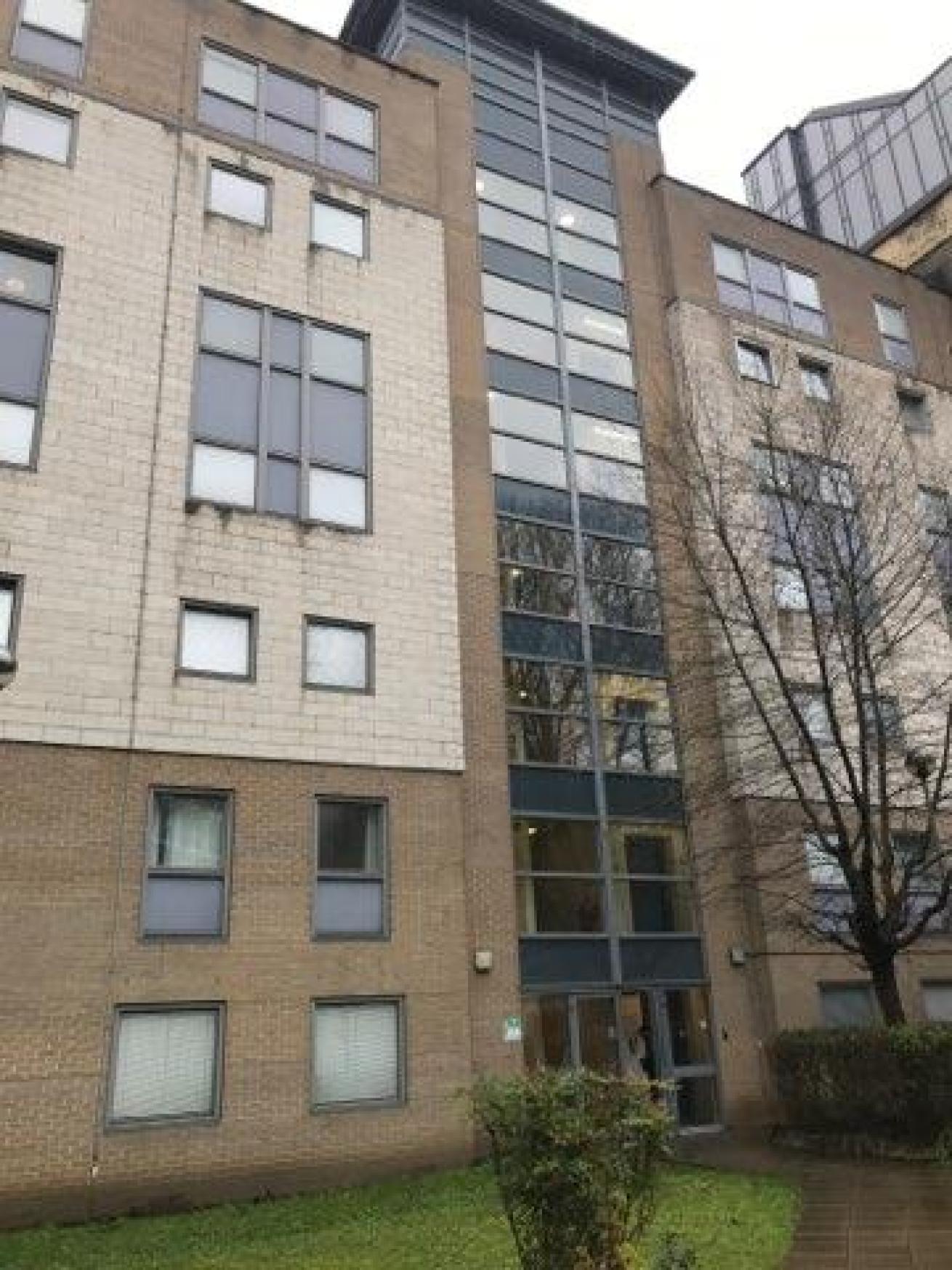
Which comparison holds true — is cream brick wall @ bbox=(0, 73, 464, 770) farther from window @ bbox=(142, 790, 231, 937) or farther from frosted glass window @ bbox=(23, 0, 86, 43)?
frosted glass window @ bbox=(23, 0, 86, 43)

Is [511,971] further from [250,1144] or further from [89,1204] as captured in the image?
[89,1204]

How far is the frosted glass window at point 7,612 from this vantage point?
46.4 feet

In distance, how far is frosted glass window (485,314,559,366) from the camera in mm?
21453

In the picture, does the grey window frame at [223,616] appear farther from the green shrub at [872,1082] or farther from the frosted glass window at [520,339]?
the green shrub at [872,1082]

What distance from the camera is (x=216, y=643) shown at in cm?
1563

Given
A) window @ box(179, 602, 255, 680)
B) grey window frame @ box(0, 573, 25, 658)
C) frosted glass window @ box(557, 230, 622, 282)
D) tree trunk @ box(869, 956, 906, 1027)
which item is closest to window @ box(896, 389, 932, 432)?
frosted glass window @ box(557, 230, 622, 282)

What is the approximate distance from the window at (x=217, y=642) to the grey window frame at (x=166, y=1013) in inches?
181

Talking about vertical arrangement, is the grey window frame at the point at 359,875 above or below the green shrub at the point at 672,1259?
above

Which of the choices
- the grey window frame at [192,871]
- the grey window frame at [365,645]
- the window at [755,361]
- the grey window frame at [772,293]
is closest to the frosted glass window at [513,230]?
the grey window frame at [772,293]

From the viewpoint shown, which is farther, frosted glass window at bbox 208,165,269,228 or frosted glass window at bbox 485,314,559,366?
frosted glass window at bbox 485,314,559,366

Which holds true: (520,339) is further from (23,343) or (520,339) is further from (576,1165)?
(576,1165)

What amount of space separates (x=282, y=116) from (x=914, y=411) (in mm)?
17567

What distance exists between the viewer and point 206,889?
563 inches

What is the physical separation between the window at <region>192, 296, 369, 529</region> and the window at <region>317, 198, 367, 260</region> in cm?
214
